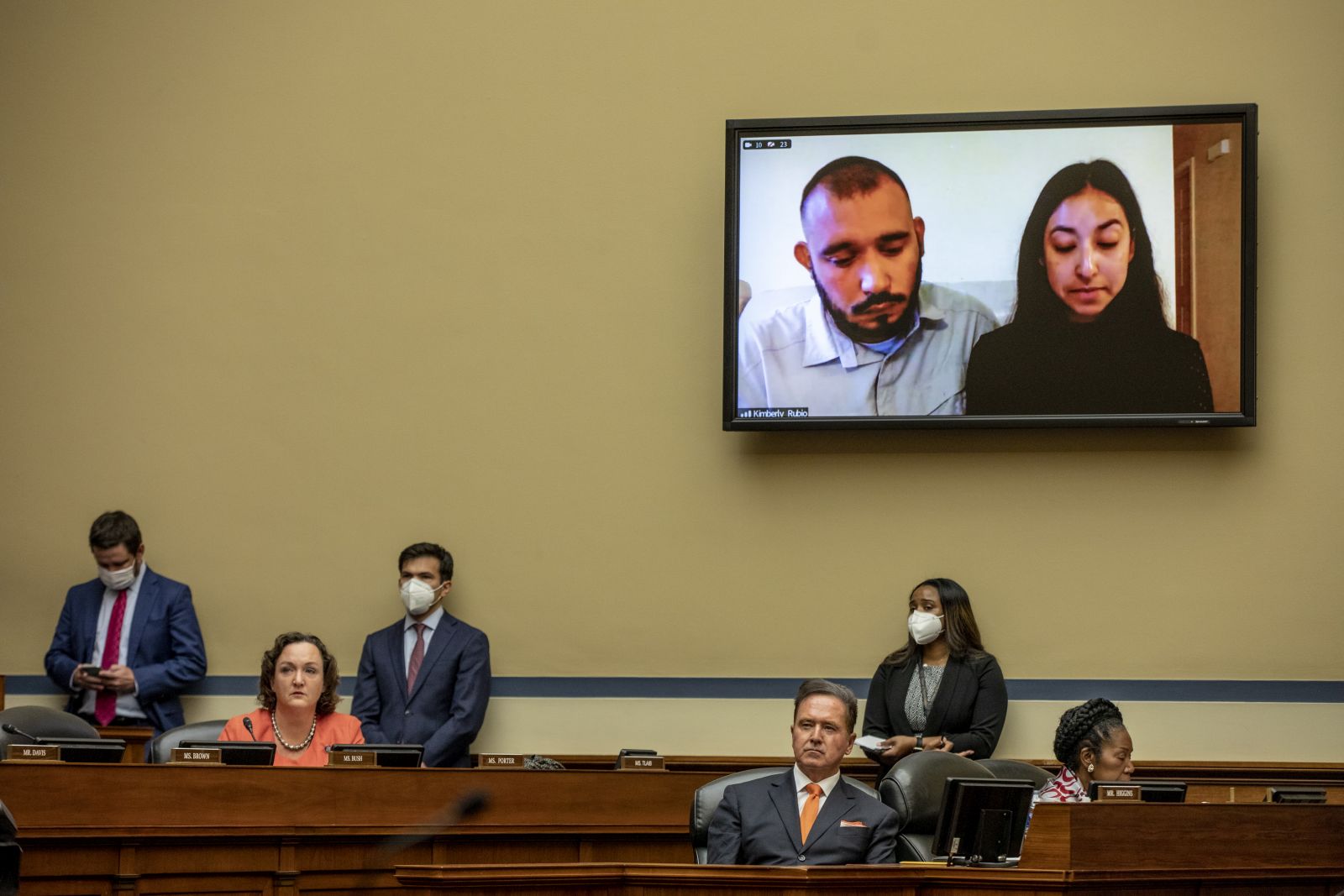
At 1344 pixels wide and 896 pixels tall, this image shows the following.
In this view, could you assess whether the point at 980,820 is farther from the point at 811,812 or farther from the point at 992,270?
the point at 992,270

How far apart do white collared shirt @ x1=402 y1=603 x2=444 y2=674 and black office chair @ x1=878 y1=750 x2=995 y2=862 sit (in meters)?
2.40

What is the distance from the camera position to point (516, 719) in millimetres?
6543

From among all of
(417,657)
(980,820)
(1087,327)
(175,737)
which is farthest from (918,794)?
(1087,327)

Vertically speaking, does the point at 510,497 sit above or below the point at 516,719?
above

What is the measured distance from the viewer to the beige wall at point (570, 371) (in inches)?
251

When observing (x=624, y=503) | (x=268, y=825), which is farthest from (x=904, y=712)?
(x=268, y=825)

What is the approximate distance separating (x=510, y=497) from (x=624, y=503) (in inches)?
19.2

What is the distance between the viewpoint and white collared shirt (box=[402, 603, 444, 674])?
627cm

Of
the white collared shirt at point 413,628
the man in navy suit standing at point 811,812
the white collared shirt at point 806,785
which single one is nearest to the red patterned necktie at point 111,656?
the white collared shirt at point 413,628

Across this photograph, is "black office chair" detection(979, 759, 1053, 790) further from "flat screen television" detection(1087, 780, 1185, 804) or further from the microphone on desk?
the microphone on desk

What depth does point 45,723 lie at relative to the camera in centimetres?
509

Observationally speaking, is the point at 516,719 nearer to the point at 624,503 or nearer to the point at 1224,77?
the point at 624,503

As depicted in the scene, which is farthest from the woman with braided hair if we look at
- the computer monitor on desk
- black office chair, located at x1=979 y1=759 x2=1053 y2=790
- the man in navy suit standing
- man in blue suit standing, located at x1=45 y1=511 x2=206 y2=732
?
man in blue suit standing, located at x1=45 y1=511 x2=206 y2=732

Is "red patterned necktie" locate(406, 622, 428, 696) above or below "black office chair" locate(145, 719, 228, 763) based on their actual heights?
above
